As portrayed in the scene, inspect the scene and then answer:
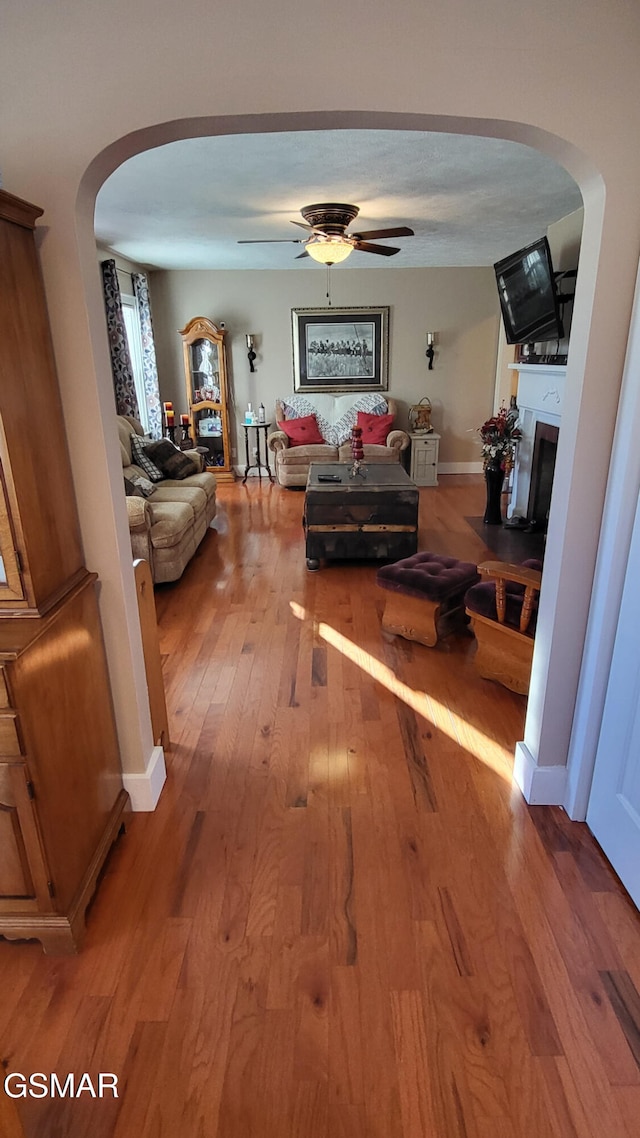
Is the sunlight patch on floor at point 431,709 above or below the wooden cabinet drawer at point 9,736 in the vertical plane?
below

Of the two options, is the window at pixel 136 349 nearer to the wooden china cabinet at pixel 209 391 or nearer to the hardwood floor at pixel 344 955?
the wooden china cabinet at pixel 209 391

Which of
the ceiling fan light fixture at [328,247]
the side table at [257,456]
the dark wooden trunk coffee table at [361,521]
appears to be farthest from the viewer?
the side table at [257,456]

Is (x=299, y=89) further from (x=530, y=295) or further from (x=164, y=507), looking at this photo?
(x=530, y=295)

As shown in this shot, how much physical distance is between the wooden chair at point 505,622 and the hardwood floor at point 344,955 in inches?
7.5

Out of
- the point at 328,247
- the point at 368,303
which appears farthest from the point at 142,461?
the point at 368,303

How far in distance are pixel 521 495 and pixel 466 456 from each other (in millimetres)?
2304

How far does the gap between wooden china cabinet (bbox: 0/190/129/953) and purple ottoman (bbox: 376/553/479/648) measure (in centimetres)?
185

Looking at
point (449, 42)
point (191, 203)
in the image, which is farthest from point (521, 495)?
point (449, 42)

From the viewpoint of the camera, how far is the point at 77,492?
5.83 feet

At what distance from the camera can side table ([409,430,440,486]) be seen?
723cm

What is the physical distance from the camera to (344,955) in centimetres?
164

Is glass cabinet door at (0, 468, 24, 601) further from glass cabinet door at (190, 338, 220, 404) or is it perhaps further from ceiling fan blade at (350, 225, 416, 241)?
glass cabinet door at (190, 338, 220, 404)

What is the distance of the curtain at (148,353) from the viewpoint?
6567mm

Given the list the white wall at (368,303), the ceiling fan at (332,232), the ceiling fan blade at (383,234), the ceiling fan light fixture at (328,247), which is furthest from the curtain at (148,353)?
the ceiling fan blade at (383,234)
